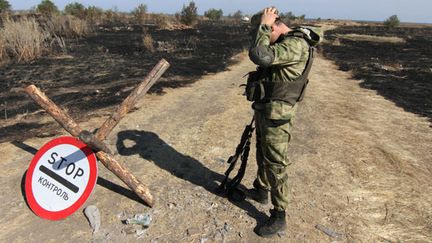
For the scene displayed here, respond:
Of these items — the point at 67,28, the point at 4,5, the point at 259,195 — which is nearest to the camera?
the point at 259,195

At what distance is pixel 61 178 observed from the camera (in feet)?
12.5

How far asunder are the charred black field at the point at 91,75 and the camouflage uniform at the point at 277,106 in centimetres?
421

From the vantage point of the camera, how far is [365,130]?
7.06 metres

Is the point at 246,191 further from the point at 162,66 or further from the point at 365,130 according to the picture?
the point at 365,130

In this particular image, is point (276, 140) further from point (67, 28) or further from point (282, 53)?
point (67, 28)

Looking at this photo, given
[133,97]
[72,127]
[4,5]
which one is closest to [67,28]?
[72,127]

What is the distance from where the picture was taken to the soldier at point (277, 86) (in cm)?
328

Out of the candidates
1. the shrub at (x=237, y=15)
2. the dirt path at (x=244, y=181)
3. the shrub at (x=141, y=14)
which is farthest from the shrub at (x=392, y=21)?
the dirt path at (x=244, y=181)

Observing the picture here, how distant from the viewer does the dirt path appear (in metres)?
3.89

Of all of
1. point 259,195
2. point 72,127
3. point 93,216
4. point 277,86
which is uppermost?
point 277,86

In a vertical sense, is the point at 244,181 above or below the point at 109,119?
below

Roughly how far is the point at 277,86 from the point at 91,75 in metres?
8.71

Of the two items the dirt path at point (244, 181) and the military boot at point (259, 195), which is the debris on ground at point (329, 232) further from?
the military boot at point (259, 195)

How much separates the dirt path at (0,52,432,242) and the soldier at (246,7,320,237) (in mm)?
523
